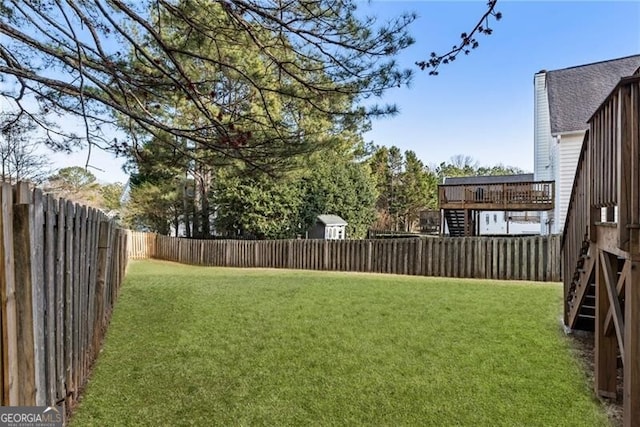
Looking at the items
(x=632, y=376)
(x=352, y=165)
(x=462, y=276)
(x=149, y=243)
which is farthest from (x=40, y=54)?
(x=352, y=165)

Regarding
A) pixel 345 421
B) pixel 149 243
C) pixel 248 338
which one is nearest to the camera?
pixel 345 421

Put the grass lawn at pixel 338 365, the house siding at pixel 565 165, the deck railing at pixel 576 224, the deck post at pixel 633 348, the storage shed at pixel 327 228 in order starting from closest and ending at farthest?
the deck post at pixel 633 348, the grass lawn at pixel 338 365, the deck railing at pixel 576 224, the house siding at pixel 565 165, the storage shed at pixel 327 228

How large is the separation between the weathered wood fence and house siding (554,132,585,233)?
3123 millimetres

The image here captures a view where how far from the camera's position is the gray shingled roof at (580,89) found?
12742 millimetres

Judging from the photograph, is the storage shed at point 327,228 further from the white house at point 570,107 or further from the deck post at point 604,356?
the deck post at point 604,356

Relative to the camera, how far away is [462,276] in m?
11.0

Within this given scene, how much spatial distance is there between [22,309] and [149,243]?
1862 centimetres

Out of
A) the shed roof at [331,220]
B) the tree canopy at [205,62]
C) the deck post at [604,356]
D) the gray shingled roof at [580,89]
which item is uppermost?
the gray shingled roof at [580,89]

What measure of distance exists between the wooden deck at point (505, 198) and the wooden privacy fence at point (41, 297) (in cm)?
1350

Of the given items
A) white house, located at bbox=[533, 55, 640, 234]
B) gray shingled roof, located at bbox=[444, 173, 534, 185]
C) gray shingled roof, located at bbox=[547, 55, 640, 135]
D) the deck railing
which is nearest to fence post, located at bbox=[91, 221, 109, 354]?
the deck railing

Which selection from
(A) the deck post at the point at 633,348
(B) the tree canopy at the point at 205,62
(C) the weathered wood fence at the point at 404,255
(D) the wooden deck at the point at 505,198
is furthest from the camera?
(D) the wooden deck at the point at 505,198

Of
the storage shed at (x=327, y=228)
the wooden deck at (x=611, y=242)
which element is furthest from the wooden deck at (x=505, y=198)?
the wooden deck at (x=611, y=242)

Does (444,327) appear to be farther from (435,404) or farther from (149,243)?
(149,243)

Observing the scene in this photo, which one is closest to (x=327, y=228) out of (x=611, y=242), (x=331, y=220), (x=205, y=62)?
(x=331, y=220)
